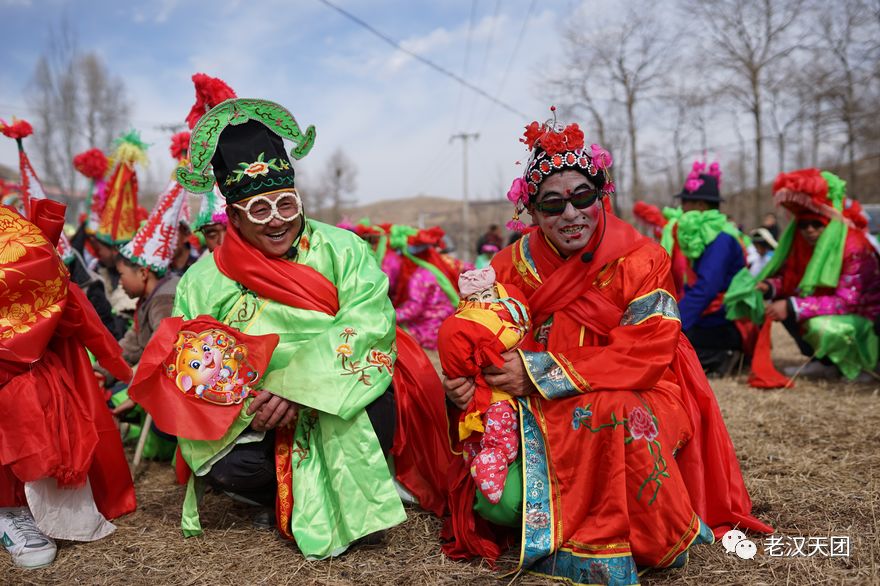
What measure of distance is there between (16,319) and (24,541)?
0.94 m

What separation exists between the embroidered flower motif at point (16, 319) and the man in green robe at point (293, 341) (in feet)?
1.86

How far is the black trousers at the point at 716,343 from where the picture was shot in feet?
19.2

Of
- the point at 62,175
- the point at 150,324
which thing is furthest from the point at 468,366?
the point at 62,175

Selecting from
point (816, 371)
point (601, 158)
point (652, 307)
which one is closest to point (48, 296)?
point (601, 158)

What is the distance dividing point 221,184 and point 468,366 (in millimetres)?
1401

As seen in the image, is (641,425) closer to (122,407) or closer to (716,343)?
(122,407)

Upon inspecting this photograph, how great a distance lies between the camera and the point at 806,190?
16.6 feet

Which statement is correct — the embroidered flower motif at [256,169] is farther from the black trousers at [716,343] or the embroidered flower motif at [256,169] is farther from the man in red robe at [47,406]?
the black trousers at [716,343]

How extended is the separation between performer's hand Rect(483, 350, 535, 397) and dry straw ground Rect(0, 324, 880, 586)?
0.68m

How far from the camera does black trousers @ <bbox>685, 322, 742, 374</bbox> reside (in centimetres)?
585

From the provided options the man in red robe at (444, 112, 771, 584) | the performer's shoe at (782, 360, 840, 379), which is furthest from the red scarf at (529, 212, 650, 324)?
the performer's shoe at (782, 360, 840, 379)

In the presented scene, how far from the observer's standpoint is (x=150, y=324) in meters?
3.74

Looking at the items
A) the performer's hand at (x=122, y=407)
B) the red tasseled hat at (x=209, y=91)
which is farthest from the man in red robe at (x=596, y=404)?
the performer's hand at (x=122, y=407)

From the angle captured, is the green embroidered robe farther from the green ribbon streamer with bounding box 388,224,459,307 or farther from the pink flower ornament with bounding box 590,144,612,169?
the green ribbon streamer with bounding box 388,224,459,307
